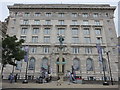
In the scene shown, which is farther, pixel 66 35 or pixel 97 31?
pixel 97 31

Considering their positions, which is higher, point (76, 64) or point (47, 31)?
point (47, 31)

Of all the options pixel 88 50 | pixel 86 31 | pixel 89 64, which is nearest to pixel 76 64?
pixel 89 64

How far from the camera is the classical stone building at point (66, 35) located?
39.4 m

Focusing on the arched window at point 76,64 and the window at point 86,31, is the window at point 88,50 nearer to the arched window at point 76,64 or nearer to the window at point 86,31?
the arched window at point 76,64

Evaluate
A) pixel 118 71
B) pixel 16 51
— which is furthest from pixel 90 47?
pixel 16 51

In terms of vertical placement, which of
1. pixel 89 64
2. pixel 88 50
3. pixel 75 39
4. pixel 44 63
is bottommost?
pixel 89 64

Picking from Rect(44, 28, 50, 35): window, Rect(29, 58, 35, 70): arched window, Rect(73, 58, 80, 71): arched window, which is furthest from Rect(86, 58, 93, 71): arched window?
Rect(29, 58, 35, 70): arched window

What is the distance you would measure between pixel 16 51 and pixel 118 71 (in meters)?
33.3

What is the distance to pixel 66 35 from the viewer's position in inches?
1704

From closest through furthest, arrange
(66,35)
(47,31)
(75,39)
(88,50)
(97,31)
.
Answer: (88,50) → (75,39) → (66,35) → (47,31) → (97,31)

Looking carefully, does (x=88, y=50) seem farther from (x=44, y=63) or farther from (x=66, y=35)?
(x=44, y=63)

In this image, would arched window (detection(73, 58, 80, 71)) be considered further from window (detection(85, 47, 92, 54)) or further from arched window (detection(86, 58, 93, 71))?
window (detection(85, 47, 92, 54))

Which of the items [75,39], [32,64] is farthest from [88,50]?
[32,64]

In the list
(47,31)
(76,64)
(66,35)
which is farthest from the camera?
(47,31)
